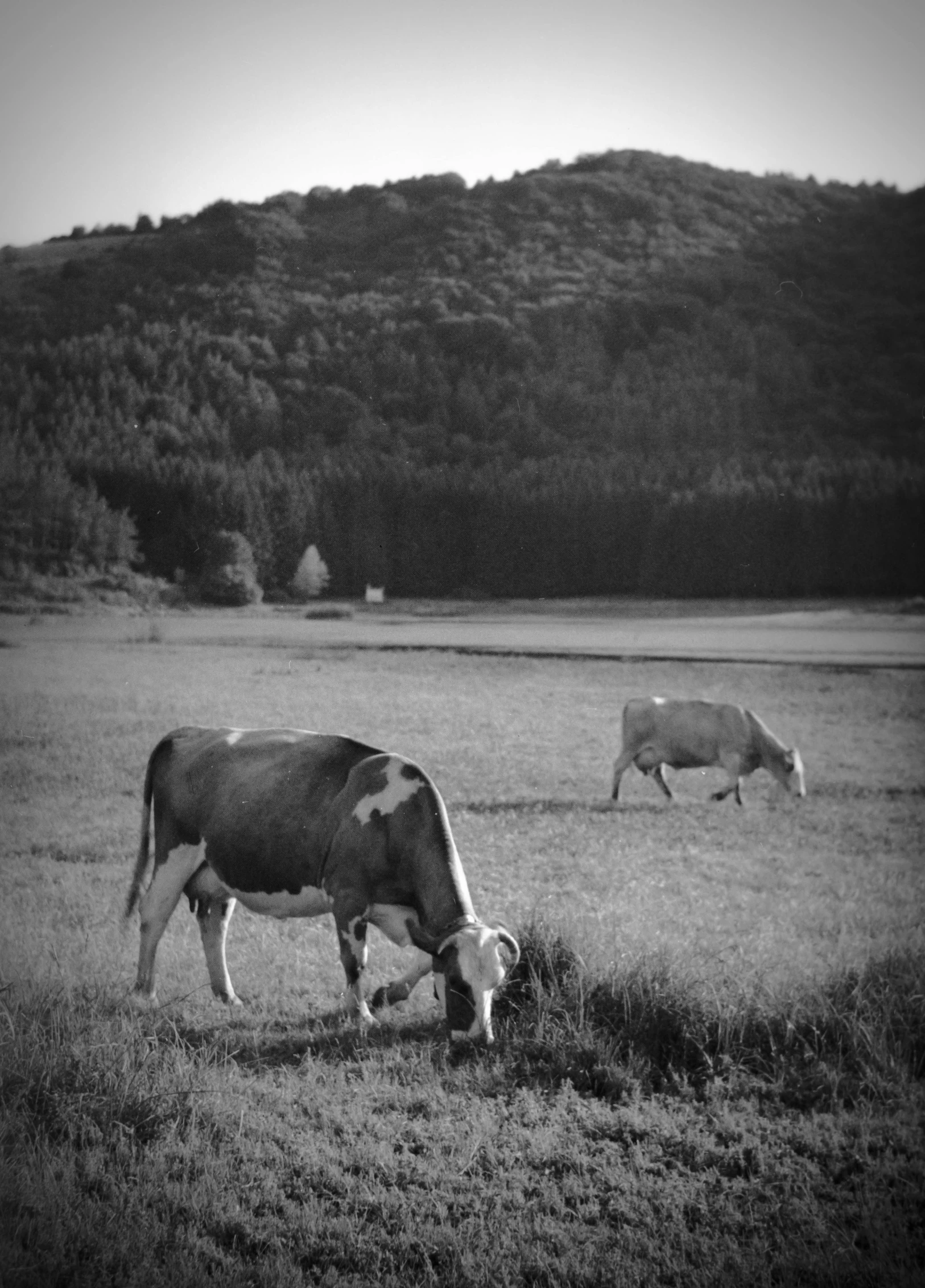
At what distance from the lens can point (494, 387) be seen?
25.0ft

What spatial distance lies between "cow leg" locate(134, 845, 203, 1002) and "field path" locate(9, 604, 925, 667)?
2.15 m

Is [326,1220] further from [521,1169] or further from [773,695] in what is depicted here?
[773,695]

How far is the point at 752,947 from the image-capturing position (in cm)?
527

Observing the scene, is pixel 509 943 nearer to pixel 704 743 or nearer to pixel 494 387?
pixel 704 743

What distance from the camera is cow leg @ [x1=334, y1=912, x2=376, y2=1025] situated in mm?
4023

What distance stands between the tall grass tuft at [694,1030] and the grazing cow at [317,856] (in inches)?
17.5

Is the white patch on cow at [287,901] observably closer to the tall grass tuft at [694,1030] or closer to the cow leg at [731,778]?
the tall grass tuft at [694,1030]

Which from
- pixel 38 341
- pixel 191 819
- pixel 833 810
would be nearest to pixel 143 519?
pixel 38 341

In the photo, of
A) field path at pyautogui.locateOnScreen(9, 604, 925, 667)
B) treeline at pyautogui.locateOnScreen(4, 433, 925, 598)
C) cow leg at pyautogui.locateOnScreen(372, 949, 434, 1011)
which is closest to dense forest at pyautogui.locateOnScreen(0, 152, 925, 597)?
treeline at pyautogui.locateOnScreen(4, 433, 925, 598)

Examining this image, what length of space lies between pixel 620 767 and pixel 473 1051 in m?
3.71

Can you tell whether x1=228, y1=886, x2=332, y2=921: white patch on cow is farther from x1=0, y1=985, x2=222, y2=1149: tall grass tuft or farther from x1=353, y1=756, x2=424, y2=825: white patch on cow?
x1=0, y1=985, x2=222, y2=1149: tall grass tuft

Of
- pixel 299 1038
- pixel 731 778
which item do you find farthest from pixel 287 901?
pixel 731 778

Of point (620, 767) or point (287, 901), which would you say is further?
point (620, 767)

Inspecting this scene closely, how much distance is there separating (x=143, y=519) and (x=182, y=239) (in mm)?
2047
